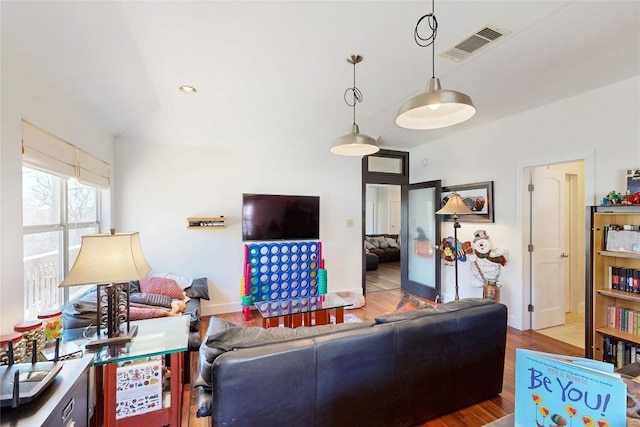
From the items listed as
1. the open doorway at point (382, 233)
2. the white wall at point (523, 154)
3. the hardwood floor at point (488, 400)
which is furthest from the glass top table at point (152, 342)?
the open doorway at point (382, 233)

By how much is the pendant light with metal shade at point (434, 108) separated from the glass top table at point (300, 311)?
6.92 ft

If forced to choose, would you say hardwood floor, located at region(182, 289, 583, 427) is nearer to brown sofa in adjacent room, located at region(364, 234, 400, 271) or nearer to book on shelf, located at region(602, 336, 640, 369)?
book on shelf, located at region(602, 336, 640, 369)

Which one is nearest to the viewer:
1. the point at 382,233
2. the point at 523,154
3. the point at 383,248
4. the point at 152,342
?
the point at 152,342

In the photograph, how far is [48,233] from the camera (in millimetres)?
2326

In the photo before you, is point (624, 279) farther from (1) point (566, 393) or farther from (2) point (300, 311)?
(2) point (300, 311)

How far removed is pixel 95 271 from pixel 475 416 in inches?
105

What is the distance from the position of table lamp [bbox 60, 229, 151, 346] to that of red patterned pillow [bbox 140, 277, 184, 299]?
1.19 meters

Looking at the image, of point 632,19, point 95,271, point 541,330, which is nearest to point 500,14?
point 632,19

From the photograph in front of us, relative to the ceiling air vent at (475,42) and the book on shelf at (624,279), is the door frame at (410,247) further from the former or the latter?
the ceiling air vent at (475,42)

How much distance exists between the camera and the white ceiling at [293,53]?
169 cm

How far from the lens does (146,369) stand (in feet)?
5.58

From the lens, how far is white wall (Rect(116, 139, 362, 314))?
12.6ft

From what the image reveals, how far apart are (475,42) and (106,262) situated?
2.85 meters

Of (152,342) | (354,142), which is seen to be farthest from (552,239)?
(152,342)
